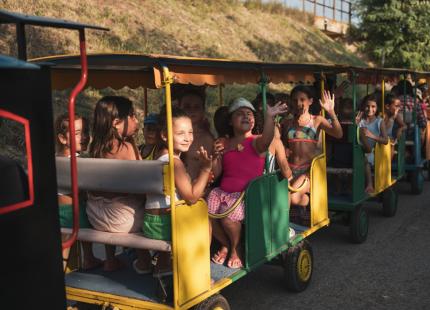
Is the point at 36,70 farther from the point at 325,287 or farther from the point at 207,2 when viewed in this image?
the point at 207,2

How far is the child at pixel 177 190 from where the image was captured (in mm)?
3902

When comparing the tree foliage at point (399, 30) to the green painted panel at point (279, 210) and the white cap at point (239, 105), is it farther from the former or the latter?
the white cap at point (239, 105)

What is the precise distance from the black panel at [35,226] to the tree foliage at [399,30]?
2824cm

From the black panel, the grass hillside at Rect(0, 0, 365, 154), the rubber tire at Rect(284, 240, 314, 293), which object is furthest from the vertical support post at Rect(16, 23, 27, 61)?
the grass hillside at Rect(0, 0, 365, 154)

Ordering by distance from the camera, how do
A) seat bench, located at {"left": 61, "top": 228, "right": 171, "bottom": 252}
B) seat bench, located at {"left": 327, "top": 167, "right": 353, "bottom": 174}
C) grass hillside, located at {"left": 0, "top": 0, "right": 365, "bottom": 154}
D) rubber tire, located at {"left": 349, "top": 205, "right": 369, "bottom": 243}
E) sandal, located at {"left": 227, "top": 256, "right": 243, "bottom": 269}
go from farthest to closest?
grass hillside, located at {"left": 0, "top": 0, "right": 365, "bottom": 154} → seat bench, located at {"left": 327, "top": 167, "right": 353, "bottom": 174} → rubber tire, located at {"left": 349, "top": 205, "right": 369, "bottom": 243} → sandal, located at {"left": 227, "top": 256, "right": 243, "bottom": 269} → seat bench, located at {"left": 61, "top": 228, "right": 171, "bottom": 252}

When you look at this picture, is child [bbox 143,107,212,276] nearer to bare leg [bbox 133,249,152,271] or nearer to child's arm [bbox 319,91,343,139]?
bare leg [bbox 133,249,152,271]

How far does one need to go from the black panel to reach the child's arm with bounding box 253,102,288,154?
2.34 m

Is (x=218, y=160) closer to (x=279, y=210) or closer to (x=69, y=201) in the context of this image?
(x=279, y=210)

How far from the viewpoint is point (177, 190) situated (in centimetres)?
397

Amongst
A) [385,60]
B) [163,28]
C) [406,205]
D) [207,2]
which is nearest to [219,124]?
[406,205]

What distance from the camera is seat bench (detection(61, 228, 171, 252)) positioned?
3.87 meters

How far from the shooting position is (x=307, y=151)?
21.6 ft

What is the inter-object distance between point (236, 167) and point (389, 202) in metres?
4.25

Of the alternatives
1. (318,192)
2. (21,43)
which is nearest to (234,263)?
(318,192)
